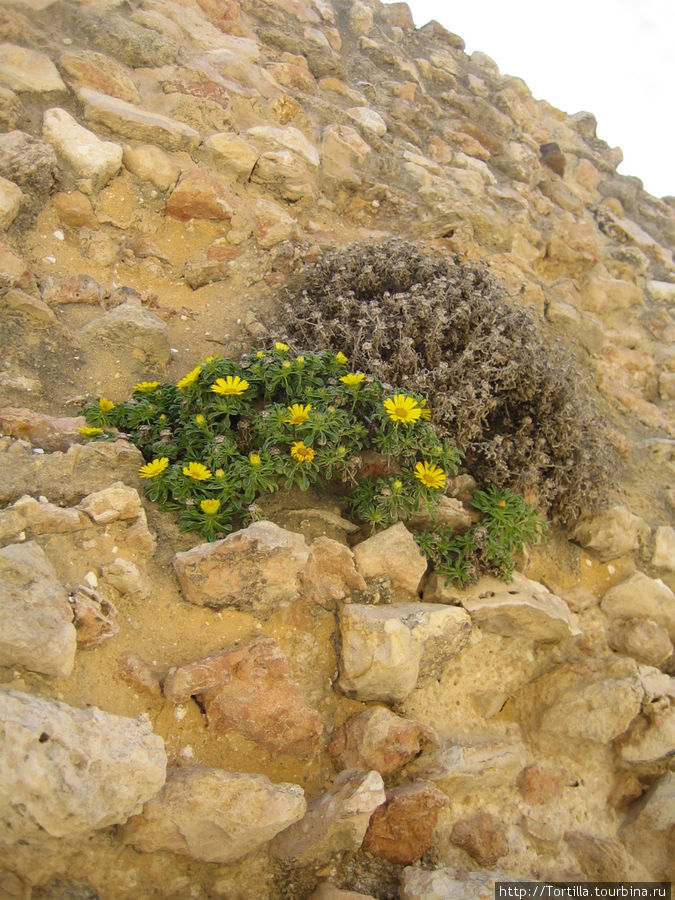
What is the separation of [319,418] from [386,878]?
1.64 m

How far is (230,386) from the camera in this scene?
2855 millimetres

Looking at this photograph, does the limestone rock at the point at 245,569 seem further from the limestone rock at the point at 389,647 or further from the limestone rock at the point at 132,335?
the limestone rock at the point at 132,335

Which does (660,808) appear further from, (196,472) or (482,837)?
(196,472)

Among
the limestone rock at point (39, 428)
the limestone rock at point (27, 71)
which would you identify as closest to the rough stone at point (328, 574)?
the limestone rock at point (39, 428)

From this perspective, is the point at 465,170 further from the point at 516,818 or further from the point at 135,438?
the point at 516,818

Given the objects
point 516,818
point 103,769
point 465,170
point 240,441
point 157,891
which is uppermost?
point 465,170

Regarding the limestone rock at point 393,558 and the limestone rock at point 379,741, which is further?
the limestone rock at point 393,558

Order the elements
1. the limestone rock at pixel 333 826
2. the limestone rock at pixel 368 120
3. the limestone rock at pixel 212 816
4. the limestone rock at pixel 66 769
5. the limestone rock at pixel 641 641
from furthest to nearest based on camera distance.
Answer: the limestone rock at pixel 368 120 → the limestone rock at pixel 641 641 → the limestone rock at pixel 333 826 → the limestone rock at pixel 212 816 → the limestone rock at pixel 66 769

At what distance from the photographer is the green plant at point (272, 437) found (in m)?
2.66

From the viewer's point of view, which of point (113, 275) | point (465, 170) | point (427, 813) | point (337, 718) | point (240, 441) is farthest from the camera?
point (465, 170)

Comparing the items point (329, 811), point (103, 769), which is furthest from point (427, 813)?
point (103, 769)

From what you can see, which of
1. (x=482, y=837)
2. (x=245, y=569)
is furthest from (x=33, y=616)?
(x=482, y=837)

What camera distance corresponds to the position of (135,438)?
2.92 m

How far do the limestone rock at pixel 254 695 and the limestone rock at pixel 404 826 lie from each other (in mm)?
324
